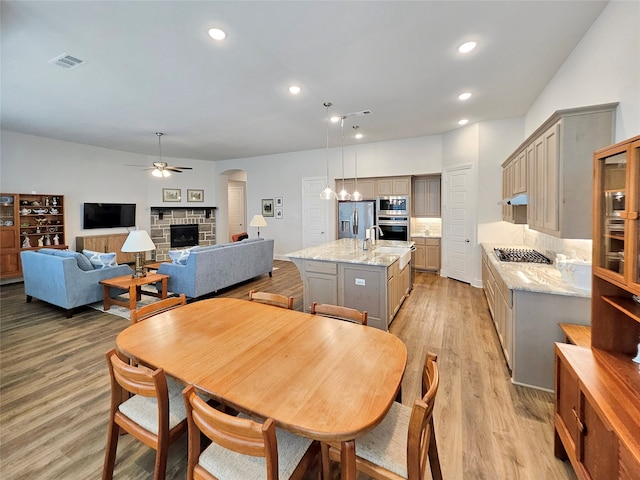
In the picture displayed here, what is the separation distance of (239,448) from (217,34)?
3164mm

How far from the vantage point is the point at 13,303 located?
4.58 m

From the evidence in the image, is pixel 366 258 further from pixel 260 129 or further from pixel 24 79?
pixel 24 79

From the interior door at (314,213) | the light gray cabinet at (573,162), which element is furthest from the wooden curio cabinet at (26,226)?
the light gray cabinet at (573,162)

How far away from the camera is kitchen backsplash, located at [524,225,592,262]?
2.76m

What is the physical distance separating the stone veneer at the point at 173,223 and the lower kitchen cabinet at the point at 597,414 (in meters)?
8.90

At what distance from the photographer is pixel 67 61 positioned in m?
3.04

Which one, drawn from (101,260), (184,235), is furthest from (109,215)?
(101,260)

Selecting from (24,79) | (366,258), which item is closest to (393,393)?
(366,258)

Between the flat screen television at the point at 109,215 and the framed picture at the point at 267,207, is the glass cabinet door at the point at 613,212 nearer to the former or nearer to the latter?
the framed picture at the point at 267,207

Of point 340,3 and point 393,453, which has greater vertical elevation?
point 340,3

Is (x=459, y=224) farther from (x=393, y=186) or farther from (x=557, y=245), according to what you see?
(x=557, y=245)

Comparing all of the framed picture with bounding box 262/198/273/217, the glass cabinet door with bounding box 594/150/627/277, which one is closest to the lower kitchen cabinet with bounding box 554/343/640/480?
the glass cabinet door with bounding box 594/150/627/277

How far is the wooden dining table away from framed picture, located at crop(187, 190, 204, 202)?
7625 millimetres

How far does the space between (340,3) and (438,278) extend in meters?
5.28
